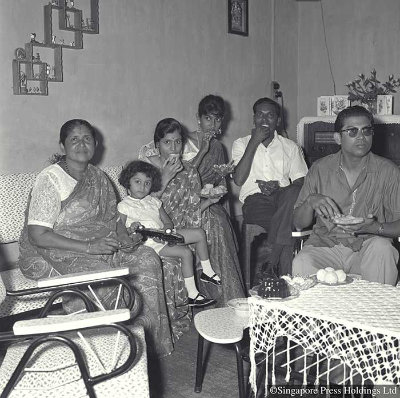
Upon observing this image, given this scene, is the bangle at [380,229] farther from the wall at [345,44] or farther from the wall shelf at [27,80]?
the wall at [345,44]

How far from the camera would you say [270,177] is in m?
4.55

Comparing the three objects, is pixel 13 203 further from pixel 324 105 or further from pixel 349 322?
pixel 324 105

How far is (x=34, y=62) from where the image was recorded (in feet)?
12.8

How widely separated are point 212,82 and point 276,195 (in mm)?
1602

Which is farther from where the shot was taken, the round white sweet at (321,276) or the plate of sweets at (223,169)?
the plate of sweets at (223,169)

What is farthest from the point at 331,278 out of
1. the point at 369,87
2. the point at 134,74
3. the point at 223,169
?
the point at 369,87

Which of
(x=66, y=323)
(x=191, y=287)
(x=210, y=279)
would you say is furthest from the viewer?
(x=210, y=279)

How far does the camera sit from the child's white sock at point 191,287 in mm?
3656

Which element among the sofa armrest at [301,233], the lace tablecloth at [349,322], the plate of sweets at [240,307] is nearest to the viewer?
the lace tablecloth at [349,322]

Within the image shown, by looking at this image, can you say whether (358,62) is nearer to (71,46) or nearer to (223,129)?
(223,129)

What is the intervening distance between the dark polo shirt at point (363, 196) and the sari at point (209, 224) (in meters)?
0.84

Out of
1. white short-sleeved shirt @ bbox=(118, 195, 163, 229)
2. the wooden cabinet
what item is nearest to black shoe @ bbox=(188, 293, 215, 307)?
white short-sleeved shirt @ bbox=(118, 195, 163, 229)

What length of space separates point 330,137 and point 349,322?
360cm

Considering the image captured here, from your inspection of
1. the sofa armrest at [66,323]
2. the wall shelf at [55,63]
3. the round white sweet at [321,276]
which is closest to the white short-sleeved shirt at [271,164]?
the wall shelf at [55,63]
